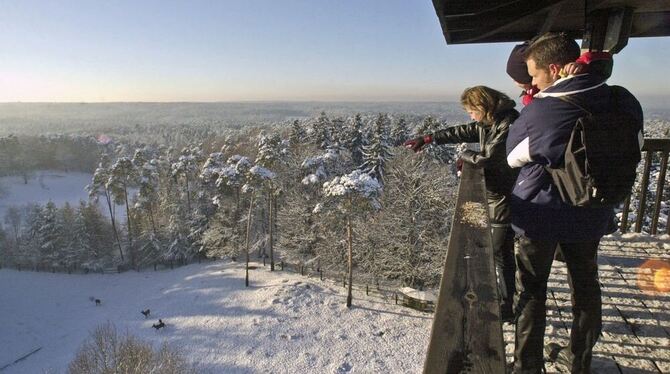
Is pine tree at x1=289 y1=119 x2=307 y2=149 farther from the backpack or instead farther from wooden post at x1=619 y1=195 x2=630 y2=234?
the backpack

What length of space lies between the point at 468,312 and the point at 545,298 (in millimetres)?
1566

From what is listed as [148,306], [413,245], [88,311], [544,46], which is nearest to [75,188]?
[88,311]

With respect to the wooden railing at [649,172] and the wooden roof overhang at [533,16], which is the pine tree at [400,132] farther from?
the wooden roof overhang at [533,16]

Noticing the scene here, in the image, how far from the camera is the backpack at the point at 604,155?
6.20ft

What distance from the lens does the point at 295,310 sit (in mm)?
19891

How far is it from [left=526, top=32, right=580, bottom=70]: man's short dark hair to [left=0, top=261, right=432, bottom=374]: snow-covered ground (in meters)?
13.7

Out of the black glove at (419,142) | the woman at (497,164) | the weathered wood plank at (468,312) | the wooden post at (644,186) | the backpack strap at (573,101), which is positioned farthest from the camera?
the wooden post at (644,186)

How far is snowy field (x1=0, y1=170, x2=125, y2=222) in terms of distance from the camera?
222 ft

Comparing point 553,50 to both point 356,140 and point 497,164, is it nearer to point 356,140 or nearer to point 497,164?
point 497,164

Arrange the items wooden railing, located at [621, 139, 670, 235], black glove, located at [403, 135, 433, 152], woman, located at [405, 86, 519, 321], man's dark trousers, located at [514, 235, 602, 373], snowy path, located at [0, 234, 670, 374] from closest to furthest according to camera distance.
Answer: man's dark trousers, located at [514, 235, 602, 373]
woman, located at [405, 86, 519, 321]
snowy path, located at [0, 234, 670, 374]
black glove, located at [403, 135, 433, 152]
wooden railing, located at [621, 139, 670, 235]

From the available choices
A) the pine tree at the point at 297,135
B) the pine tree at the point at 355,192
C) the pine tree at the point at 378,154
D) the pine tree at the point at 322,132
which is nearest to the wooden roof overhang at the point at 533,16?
the pine tree at the point at 355,192

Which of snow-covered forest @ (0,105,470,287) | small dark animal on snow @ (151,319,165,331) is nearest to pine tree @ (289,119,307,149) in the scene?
snow-covered forest @ (0,105,470,287)

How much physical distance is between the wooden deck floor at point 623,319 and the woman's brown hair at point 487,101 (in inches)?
83.6

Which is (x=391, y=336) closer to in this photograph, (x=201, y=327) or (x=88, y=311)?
(x=201, y=327)
